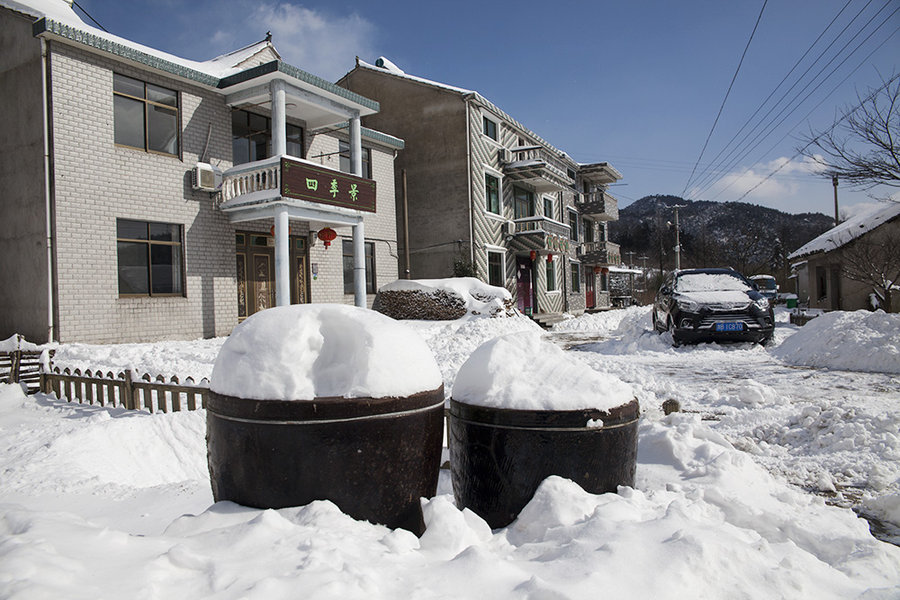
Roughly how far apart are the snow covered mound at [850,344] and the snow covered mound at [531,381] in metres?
8.03

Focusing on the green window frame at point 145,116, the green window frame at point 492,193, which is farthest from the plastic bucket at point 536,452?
the green window frame at point 492,193

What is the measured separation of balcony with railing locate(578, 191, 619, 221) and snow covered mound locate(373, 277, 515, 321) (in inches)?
762

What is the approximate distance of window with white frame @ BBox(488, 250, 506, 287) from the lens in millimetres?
23312

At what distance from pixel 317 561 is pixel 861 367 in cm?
968

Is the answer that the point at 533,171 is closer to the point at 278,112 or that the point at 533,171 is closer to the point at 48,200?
the point at 278,112

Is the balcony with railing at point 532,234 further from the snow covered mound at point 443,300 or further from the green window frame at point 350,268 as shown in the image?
the green window frame at point 350,268

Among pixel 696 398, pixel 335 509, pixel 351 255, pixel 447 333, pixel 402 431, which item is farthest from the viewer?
pixel 351 255

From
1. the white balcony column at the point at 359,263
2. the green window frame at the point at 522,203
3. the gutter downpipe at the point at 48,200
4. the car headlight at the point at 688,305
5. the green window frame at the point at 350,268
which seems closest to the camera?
the gutter downpipe at the point at 48,200

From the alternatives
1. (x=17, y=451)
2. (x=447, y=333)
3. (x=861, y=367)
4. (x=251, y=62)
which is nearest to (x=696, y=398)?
(x=861, y=367)

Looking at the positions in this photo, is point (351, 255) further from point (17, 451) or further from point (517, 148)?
point (17, 451)

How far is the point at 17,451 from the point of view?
4.98m

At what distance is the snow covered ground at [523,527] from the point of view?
5.88ft

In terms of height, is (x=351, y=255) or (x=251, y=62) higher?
(x=251, y=62)

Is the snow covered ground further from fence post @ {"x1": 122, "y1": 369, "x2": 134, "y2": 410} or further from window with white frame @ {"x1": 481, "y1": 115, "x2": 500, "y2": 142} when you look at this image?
window with white frame @ {"x1": 481, "y1": 115, "x2": 500, "y2": 142}
